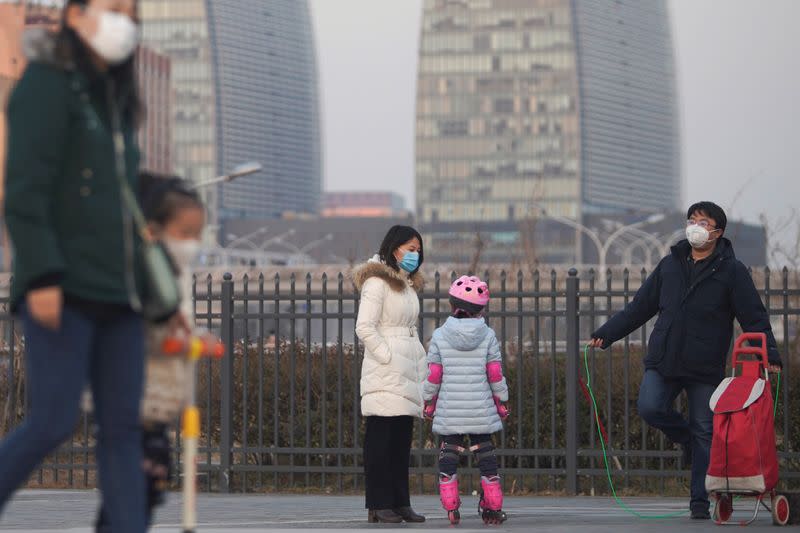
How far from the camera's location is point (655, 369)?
30.8 feet

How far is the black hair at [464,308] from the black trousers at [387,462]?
0.65 m

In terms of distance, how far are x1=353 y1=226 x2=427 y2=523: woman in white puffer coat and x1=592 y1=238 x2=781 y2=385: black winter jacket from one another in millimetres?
1320

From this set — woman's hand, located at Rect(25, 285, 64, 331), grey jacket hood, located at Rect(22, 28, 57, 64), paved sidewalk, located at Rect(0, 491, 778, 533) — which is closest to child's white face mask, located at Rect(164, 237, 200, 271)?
woman's hand, located at Rect(25, 285, 64, 331)

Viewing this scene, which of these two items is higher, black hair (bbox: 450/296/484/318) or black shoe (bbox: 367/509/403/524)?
black hair (bbox: 450/296/484/318)

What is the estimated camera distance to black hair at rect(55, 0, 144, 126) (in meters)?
4.81

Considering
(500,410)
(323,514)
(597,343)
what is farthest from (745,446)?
(323,514)

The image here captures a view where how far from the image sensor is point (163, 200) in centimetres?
506

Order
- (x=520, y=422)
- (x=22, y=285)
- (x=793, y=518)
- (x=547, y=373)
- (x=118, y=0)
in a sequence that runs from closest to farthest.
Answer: (x=22, y=285) < (x=118, y=0) < (x=793, y=518) < (x=520, y=422) < (x=547, y=373)

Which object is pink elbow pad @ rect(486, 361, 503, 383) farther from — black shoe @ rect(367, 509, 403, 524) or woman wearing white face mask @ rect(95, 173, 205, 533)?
woman wearing white face mask @ rect(95, 173, 205, 533)

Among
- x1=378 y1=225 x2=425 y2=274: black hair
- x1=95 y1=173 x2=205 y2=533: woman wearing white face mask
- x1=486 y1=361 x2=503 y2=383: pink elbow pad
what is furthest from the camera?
x1=378 y1=225 x2=425 y2=274: black hair

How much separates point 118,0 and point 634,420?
810 centimetres

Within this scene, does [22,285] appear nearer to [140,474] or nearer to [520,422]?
[140,474]

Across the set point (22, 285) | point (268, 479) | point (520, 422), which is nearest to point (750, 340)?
point (520, 422)

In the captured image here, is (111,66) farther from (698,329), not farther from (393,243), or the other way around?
(698,329)
